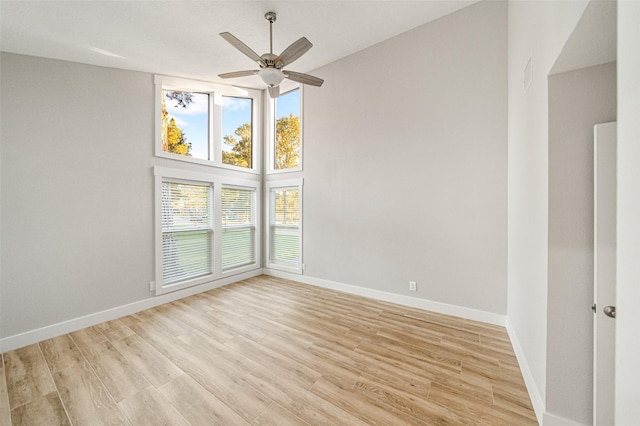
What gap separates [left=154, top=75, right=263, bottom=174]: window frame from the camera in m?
3.47

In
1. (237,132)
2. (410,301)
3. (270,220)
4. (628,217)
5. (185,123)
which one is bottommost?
(410,301)

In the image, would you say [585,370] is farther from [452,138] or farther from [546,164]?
[452,138]

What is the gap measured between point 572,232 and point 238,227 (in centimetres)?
450

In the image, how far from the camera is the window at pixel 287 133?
15.1ft

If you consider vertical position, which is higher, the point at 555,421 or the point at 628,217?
the point at 628,217

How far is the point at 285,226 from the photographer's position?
4828 mm

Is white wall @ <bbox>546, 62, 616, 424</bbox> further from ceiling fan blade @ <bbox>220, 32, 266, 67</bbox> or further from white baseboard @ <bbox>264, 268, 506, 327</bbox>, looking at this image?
ceiling fan blade @ <bbox>220, 32, 266, 67</bbox>

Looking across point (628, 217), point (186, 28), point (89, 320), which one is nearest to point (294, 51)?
point (186, 28)

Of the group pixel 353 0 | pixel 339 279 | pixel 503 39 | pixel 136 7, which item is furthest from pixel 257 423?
pixel 503 39

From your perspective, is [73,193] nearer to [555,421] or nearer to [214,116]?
[214,116]

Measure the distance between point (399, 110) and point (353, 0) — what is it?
55.4 inches

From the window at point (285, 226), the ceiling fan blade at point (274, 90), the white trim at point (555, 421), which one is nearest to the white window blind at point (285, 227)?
the window at point (285, 226)

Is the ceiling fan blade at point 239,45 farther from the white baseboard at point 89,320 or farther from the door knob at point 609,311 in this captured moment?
the white baseboard at point 89,320

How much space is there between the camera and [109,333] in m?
2.67
